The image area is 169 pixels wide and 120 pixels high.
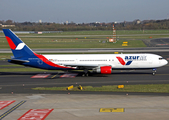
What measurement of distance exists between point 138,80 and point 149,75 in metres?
5.36

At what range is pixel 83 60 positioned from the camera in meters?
43.8

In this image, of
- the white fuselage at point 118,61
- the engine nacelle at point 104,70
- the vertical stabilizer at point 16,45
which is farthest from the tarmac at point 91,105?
the vertical stabilizer at point 16,45

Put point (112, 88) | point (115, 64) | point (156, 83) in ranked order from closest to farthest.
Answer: point (112, 88) → point (156, 83) → point (115, 64)

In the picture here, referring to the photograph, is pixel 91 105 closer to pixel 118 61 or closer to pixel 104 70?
pixel 104 70

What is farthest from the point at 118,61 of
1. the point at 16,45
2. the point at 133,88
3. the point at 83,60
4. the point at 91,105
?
the point at 16,45

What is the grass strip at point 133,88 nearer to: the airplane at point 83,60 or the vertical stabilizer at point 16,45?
the airplane at point 83,60

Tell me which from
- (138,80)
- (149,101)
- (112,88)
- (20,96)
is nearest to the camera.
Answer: (149,101)

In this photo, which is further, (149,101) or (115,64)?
(115,64)

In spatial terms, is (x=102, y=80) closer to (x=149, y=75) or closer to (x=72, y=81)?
(x=72, y=81)

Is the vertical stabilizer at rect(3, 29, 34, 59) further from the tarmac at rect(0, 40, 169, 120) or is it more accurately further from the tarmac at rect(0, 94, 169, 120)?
the tarmac at rect(0, 94, 169, 120)

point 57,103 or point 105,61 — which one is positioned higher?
point 105,61

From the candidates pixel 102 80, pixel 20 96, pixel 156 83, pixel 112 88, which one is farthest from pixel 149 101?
pixel 20 96

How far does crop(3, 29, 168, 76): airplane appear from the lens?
4322 centimetres

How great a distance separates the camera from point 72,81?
131ft
